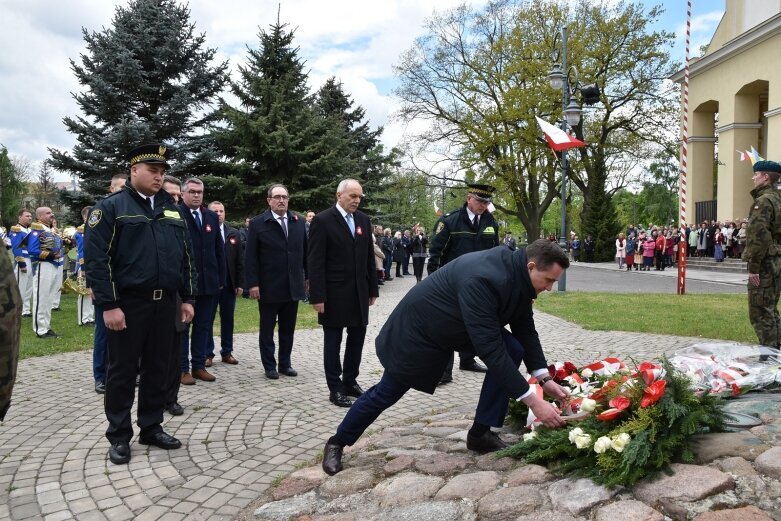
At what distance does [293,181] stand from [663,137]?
2632 centimetres

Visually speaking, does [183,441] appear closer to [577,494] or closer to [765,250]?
[577,494]

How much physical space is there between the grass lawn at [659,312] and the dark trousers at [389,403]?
5933 mm

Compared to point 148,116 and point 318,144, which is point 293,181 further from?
point 148,116

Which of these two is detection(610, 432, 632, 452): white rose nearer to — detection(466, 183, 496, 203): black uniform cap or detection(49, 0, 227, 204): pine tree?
detection(466, 183, 496, 203): black uniform cap

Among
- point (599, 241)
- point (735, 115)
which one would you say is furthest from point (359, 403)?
point (599, 241)

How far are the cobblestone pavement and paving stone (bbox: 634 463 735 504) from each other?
2235 mm

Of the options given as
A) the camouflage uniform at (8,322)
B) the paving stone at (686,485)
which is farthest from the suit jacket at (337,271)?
the camouflage uniform at (8,322)

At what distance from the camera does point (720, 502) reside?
2.81 meters

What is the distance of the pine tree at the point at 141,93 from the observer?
17.3 m

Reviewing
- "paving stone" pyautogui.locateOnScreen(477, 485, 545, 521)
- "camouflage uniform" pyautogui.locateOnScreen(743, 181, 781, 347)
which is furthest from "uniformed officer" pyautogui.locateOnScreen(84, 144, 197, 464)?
"camouflage uniform" pyautogui.locateOnScreen(743, 181, 781, 347)

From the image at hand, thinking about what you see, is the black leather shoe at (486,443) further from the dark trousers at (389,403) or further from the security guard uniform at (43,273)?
the security guard uniform at (43,273)

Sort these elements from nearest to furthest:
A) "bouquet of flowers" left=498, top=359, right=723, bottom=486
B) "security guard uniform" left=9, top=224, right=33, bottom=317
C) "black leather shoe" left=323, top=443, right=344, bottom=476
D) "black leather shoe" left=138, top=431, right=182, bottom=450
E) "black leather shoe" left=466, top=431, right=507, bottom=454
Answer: "bouquet of flowers" left=498, top=359, right=723, bottom=486 → "black leather shoe" left=323, top=443, right=344, bottom=476 → "black leather shoe" left=466, top=431, right=507, bottom=454 → "black leather shoe" left=138, top=431, right=182, bottom=450 → "security guard uniform" left=9, top=224, right=33, bottom=317

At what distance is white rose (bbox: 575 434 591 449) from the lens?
329 centimetres

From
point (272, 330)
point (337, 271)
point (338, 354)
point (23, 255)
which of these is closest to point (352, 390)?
point (338, 354)
